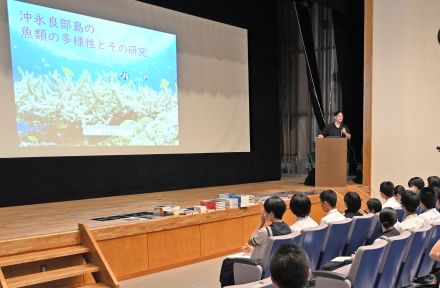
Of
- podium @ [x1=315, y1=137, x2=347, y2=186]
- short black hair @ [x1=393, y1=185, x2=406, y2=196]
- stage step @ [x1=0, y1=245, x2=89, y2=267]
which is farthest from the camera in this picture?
podium @ [x1=315, y1=137, x2=347, y2=186]

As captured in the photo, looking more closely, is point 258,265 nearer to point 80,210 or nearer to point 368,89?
point 80,210

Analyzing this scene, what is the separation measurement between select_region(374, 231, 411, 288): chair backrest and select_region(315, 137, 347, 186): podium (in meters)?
3.88

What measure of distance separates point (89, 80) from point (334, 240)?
391 centimetres

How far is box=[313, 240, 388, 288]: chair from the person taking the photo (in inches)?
77.9

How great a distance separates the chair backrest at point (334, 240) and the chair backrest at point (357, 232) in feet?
0.22

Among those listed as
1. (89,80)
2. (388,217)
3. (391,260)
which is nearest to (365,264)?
(391,260)

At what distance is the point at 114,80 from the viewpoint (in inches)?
222

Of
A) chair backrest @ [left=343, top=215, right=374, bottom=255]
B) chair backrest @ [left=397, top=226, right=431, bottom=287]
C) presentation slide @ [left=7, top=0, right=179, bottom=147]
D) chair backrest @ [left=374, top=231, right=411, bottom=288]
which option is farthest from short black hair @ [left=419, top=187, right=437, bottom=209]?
presentation slide @ [left=7, top=0, right=179, bottom=147]

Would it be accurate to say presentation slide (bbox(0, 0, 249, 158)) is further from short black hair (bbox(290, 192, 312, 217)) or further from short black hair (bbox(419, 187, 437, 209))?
short black hair (bbox(419, 187, 437, 209))

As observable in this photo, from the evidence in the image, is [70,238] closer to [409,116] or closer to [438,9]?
[409,116]

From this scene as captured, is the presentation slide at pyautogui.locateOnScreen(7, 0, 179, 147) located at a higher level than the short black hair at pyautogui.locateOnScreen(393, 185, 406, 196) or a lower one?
higher

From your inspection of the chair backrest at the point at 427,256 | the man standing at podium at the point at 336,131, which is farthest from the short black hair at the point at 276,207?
the man standing at podium at the point at 336,131

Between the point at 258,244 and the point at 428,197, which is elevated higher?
the point at 428,197

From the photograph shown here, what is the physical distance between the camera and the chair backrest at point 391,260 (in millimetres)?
2256
